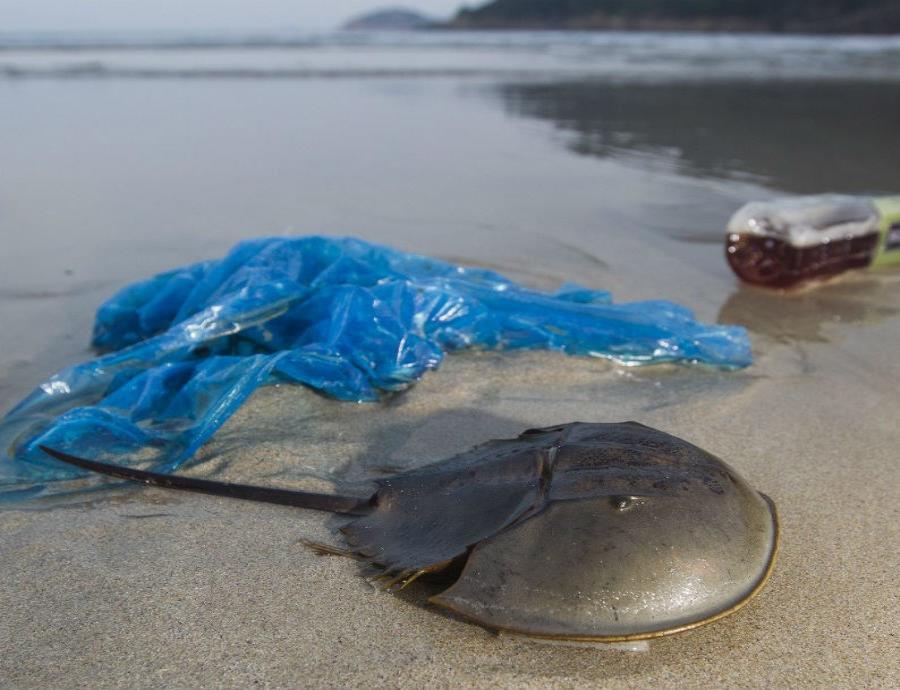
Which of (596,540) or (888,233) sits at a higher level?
(596,540)

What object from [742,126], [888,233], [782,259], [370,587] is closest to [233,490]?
[370,587]

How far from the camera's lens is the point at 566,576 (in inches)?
62.6

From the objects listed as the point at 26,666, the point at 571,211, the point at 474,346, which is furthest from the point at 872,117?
the point at 26,666

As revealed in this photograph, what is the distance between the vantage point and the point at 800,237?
4.13m

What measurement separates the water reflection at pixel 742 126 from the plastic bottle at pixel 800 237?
6.32 feet

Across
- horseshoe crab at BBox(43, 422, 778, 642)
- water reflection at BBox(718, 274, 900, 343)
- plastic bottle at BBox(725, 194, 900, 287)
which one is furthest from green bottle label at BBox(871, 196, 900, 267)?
horseshoe crab at BBox(43, 422, 778, 642)

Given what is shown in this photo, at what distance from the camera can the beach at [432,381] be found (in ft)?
5.65

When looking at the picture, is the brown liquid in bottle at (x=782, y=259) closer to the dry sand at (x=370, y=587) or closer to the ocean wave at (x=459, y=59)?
the dry sand at (x=370, y=587)

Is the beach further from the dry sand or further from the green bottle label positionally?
the green bottle label

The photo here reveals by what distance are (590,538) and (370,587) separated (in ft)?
1.88

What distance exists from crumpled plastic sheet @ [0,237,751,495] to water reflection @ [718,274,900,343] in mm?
533

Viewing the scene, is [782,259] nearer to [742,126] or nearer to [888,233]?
[888,233]

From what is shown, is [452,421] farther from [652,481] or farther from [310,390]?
[652,481]

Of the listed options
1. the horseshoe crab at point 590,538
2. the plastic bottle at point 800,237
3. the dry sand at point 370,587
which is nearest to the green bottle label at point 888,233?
the plastic bottle at point 800,237
